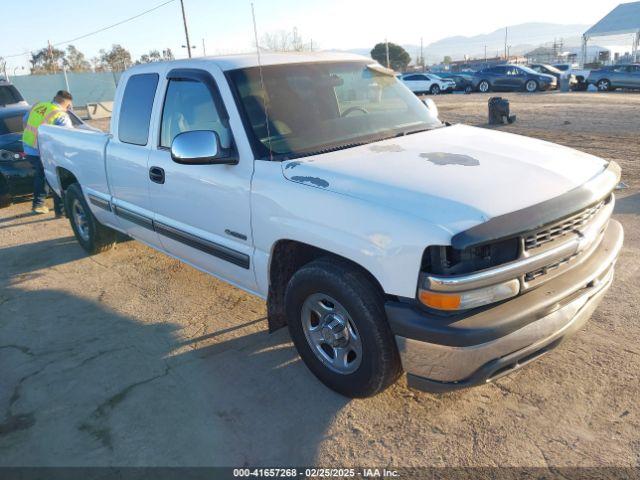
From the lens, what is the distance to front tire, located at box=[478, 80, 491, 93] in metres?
30.2

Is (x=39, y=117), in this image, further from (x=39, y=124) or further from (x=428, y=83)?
(x=428, y=83)

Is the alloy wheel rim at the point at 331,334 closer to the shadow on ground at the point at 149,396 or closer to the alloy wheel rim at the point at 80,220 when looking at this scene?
the shadow on ground at the point at 149,396

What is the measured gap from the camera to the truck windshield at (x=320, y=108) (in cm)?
340

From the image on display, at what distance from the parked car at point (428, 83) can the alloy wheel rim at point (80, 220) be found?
92.2 feet

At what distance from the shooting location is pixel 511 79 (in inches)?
1125

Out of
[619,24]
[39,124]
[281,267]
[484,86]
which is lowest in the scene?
[484,86]

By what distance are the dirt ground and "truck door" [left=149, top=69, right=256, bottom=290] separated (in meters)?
0.59

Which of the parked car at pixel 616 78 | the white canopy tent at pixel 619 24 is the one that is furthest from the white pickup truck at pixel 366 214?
the white canopy tent at pixel 619 24

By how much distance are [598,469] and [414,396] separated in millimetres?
1009

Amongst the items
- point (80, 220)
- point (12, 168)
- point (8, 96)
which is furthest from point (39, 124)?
point (8, 96)

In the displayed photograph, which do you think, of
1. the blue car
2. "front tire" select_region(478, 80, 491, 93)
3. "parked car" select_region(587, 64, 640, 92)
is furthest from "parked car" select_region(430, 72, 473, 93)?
the blue car

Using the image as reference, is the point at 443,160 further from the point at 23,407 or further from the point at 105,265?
the point at 105,265

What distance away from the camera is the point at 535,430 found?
281 centimetres

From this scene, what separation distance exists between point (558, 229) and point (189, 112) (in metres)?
2.66
